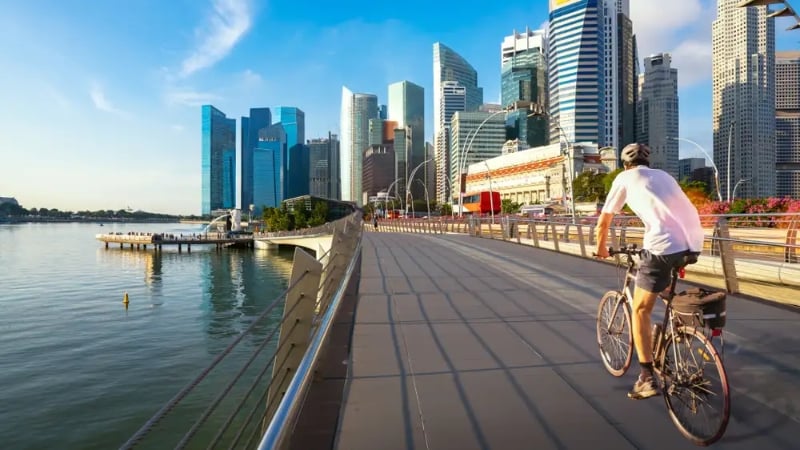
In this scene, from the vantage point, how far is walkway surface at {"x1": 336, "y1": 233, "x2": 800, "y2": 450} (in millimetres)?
3191

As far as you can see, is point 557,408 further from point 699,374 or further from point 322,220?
point 322,220

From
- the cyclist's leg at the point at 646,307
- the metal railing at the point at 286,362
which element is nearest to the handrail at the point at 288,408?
the metal railing at the point at 286,362

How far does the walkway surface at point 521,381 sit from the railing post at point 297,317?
528 millimetres

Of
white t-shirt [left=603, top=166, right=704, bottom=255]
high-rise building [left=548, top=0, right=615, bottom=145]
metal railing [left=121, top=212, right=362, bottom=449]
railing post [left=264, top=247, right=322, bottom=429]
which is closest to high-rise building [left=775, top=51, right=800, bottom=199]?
high-rise building [left=548, top=0, right=615, bottom=145]

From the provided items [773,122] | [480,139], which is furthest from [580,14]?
[773,122]

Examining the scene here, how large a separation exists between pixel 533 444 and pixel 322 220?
389ft

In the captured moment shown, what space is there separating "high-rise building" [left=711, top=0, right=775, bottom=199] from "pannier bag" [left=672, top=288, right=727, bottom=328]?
130861 mm

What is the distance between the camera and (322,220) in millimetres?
120062

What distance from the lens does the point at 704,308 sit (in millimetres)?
3072

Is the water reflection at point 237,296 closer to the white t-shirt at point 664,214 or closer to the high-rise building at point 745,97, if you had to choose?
the white t-shirt at point 664,214

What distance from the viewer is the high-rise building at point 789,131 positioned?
131 meters

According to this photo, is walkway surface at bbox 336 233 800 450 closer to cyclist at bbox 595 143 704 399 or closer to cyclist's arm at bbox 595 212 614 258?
cyclist at bbox 595 143 704 399

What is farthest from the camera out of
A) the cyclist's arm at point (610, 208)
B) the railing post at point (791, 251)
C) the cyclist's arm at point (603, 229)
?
the railing post at point (791, 251)

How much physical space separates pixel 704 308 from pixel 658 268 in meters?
0.44
